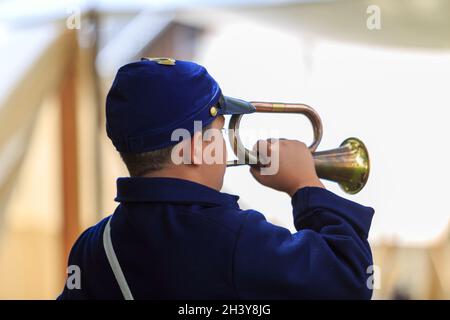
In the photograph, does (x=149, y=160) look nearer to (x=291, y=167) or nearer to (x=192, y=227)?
(x=192, y=227)

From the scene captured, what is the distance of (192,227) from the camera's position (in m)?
0.78

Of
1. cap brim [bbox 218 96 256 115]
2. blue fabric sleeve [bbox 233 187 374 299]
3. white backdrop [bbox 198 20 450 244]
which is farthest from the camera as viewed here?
white backdrop [bbox 198 20 450 244]

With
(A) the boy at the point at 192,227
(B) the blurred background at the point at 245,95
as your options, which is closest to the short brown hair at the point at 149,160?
(A) the boy at the point at 192,227

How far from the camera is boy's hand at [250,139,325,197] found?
90 centimetres

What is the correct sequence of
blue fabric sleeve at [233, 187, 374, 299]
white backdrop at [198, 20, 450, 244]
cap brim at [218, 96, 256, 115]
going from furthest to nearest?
white backdrop at [198, 20, 450, 244] → cap brim at [218, 96, 256, 115] → blue fabric sleeve at [233, 187, 374, 299]

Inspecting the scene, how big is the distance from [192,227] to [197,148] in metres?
0.11

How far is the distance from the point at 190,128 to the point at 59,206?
1669mm

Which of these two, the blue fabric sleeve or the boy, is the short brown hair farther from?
the blue fabric sleeve

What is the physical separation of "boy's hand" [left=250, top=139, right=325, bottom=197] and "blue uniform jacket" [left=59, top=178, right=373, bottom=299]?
67mm

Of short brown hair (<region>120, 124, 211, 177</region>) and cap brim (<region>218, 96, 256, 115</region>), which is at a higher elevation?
cap brim (<region>218, 96, 256, 115</region>)

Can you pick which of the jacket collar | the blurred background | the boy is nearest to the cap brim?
the boy

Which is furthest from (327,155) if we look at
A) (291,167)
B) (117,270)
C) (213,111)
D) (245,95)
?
(245,95)

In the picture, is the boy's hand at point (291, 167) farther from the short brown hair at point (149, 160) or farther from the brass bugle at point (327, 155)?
the short brown hair at point (149, 160)
